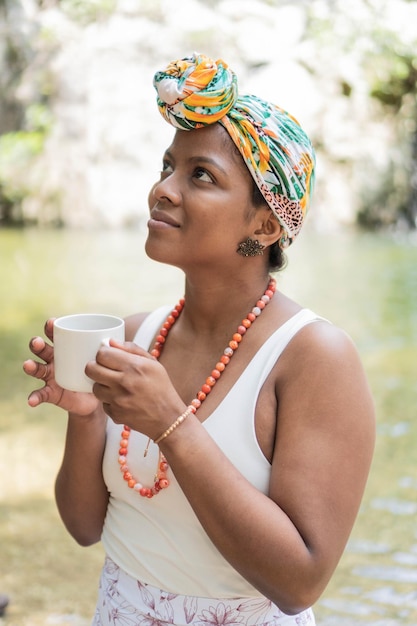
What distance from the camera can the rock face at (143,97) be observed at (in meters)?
14.8

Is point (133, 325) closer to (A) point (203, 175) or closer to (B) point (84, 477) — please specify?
(B) point (84, 477)

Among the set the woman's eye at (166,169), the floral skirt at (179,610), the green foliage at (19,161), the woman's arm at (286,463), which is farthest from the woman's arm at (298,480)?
the green foliage at (19,161)

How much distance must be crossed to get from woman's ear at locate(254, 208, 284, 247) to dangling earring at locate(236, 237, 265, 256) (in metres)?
0.01

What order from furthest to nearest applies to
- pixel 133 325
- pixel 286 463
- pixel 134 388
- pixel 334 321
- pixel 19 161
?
pixel 19 161, pixel 334 321, pixel 133 325, pixel 286 463, pixel 134 388

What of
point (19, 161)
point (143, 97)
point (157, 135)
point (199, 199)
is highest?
point (199, 199)

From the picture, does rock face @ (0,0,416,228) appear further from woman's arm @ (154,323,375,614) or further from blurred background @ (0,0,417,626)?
woman's arm @ (154,323,375,614)

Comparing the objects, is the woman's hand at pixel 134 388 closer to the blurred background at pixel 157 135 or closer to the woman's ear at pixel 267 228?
the woman's ear at pixel 267 228

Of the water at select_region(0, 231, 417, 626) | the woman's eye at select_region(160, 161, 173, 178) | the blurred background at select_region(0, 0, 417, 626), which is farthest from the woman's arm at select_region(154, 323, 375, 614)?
the blurred background at select_region(0, 0, 417, 626)

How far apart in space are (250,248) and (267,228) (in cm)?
6

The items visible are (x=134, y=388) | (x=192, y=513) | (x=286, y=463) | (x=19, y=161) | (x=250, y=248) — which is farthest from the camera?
(x=19, y=161)

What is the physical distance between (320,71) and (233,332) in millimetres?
14523

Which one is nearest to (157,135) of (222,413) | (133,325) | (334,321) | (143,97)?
(143,97)

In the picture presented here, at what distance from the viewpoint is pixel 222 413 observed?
68.7 inches

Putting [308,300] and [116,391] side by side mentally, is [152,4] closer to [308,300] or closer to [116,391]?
[308,300]
